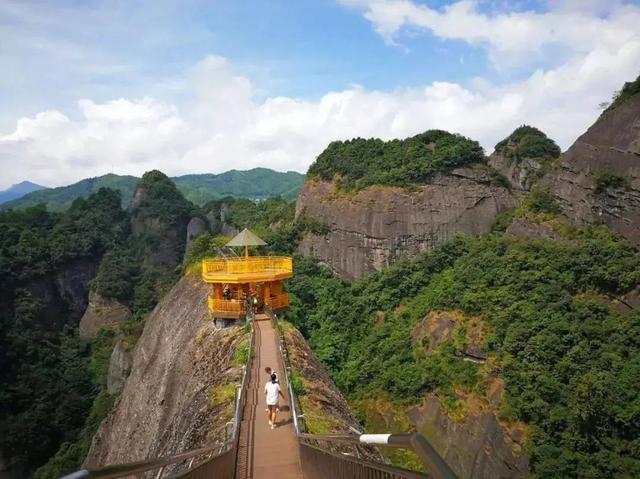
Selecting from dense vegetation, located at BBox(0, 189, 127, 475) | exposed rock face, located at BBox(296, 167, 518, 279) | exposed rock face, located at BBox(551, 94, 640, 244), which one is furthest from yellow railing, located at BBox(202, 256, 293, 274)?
dense vegetation, located at BBox(0, 189, 127, 475)

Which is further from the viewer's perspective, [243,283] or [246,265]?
[246,265]

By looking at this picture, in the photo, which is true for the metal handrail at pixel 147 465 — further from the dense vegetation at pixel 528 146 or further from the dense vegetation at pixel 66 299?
the dense vegetation at pixel 528 146

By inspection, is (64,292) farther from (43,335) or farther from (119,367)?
(119,367)

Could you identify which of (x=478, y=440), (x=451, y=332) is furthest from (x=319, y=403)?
(x=451, y=332)

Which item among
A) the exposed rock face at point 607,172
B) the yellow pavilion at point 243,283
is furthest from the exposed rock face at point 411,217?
the yellow pavilion at point 243,283

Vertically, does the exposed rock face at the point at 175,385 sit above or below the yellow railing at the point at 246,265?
below

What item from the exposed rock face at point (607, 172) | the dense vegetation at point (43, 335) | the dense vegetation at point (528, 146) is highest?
the dense vegetation at point (528, 146)
